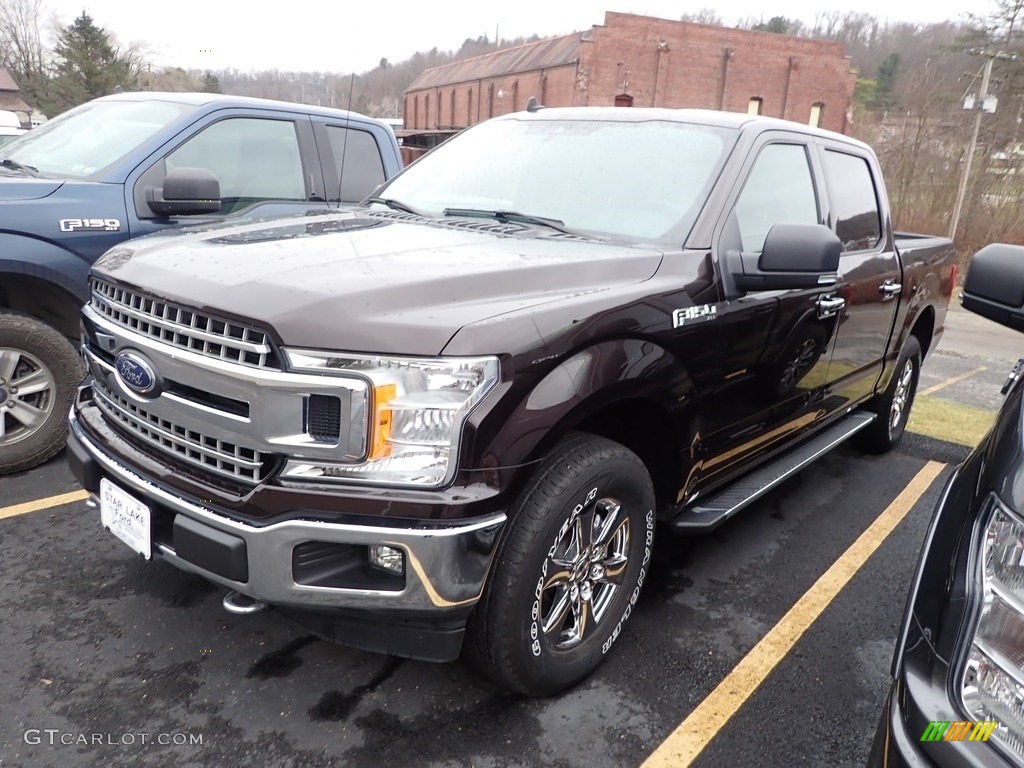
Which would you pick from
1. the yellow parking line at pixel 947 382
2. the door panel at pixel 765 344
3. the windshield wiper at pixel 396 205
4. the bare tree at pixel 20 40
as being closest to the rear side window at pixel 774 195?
the door panel at pixel 765 344

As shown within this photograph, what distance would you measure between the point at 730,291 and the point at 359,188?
10.8ft

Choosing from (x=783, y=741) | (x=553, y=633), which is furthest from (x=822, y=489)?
(x=553, y=633)

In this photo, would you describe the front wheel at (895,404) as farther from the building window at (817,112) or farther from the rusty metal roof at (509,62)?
the building window at (817,112)

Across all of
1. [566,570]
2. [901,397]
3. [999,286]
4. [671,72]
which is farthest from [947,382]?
[671,72]

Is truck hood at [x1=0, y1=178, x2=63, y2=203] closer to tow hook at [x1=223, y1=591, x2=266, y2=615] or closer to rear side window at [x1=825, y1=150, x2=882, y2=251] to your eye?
tow hook at [x1=223, y1=591, x2=266, y2=615]

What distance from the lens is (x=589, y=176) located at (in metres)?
3.21

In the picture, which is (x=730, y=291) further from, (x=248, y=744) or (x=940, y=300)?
(x=940, y=300)

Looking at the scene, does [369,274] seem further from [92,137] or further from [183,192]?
[92,137]

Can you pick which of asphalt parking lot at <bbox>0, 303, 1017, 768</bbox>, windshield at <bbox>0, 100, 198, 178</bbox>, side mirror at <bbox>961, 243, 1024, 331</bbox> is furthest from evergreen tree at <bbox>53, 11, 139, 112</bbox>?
side mirror at <bbox>961, 243, 1024, 331</bbox>

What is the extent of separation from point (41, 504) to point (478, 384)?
2.85m

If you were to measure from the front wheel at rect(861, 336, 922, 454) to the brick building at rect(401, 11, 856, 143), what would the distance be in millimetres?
39484

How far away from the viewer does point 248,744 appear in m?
2.30

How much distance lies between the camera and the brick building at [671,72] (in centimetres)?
4356

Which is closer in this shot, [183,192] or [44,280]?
[44,280]
